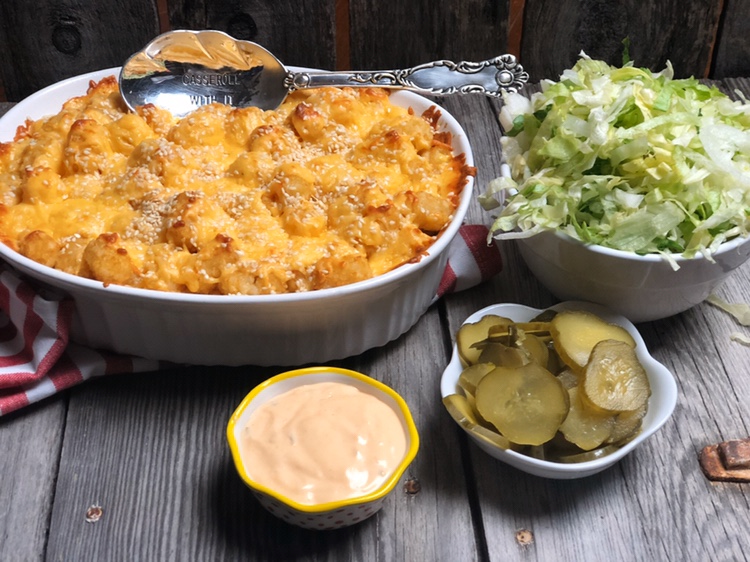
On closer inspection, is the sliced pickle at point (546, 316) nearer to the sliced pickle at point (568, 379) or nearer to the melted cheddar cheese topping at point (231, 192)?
the sliced pickle at point (568, 379)

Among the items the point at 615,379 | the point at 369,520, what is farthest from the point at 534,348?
the point at 369,520

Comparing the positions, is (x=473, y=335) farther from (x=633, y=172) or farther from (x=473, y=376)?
(x=633, y=172)

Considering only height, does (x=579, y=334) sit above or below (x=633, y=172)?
below

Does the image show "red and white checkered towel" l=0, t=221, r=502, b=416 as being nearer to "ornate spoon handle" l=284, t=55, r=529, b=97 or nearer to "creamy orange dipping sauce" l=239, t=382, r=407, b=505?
"creamy orange dipping sauce" l=239, t=382, r=407, b=505

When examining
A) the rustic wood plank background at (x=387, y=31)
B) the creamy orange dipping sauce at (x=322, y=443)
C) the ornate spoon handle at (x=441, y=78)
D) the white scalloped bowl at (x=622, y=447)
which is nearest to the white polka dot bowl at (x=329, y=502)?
the creamy orange dipping sauce at (x=322, y=443)

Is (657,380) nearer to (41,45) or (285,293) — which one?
(285,293)

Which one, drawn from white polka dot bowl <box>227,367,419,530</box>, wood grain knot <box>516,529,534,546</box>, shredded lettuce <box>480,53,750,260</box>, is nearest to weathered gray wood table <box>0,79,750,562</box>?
wood grain knot <box>516,529,534,546</box>

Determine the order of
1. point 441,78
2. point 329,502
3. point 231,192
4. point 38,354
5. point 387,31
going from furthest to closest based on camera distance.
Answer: point 387,31 < point 441,78 < point 231,192 < point 38,354 < point 329,502
